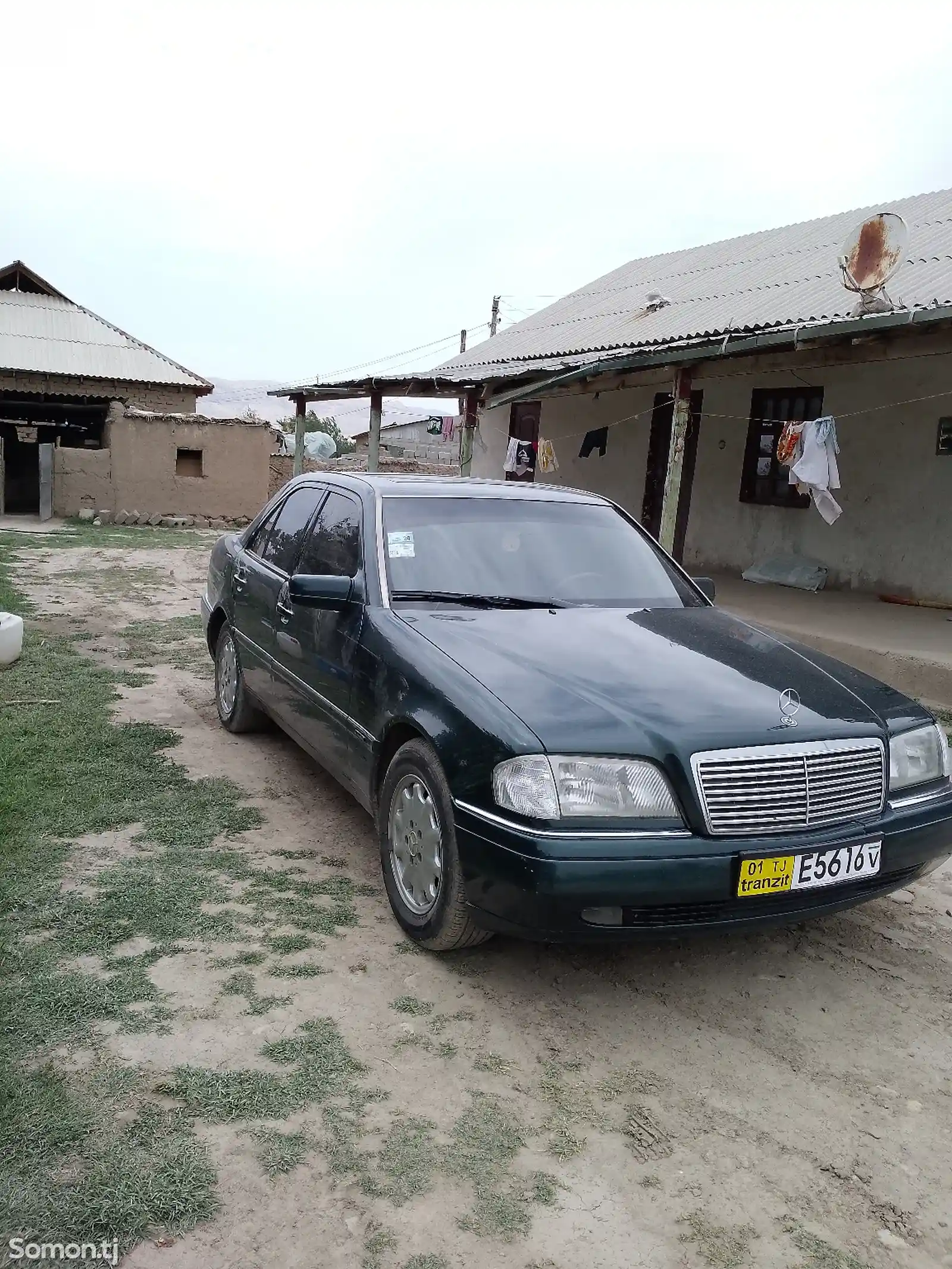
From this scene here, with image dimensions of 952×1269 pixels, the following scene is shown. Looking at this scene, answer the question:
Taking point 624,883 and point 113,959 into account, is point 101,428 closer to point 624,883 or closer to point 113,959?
point 113,959

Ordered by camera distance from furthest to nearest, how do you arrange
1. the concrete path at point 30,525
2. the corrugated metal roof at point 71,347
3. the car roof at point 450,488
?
the corrugated metal roof at point 71,347 < the concrete path at point 30,525 < the car roof at point 450,488

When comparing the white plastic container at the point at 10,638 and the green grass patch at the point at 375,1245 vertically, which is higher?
the white plastic container at the point at 10,638

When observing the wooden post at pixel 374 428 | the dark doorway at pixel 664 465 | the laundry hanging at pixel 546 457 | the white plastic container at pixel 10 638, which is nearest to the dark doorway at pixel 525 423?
the wooden post at pixel 374 428

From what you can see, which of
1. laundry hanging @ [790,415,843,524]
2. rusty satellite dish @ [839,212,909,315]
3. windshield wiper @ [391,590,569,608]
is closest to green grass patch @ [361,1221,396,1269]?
windshield wiper @ [391,590,569,608]

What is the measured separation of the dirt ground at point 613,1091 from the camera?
6.44 feet

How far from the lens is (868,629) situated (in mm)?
8125

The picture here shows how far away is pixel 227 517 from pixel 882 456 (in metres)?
14.7

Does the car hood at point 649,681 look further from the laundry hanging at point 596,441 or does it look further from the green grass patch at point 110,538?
the green grass patch at point 110,538

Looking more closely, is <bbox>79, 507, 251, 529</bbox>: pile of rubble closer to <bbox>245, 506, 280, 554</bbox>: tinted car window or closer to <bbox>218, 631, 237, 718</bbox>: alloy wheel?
<bbox>218, 631, 237, 718</bbox>: alloy wheel

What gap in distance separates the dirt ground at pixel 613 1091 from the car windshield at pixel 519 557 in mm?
1204

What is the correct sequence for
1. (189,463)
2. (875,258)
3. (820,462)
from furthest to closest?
1. (189,463)
2. (820,462)
3. (875,258)

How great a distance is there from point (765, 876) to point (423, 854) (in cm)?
105

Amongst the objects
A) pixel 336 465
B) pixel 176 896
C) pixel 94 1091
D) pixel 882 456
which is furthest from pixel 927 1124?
pixel 336 465

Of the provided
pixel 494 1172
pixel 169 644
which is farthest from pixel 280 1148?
pixel 169 644
